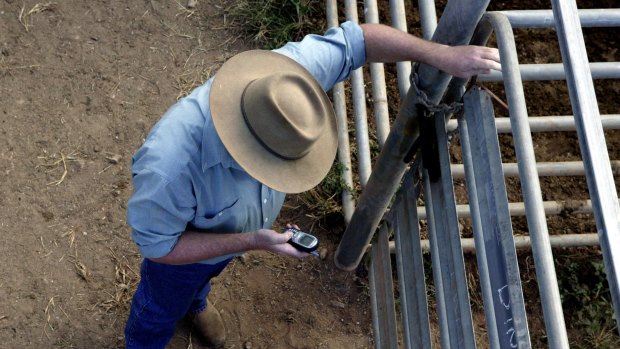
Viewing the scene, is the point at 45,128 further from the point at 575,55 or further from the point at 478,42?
the point at 575,55

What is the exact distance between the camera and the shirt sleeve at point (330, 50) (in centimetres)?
244

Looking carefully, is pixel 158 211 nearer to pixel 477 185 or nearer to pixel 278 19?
pixel 477 185

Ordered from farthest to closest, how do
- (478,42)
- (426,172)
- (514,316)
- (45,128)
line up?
(45,128) → (426,172) → (478,42) → (514,316)

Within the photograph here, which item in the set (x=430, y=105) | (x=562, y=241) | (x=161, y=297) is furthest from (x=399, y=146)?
(x=562, y=241)

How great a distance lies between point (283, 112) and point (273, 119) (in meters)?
0.04

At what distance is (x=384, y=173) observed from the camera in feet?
8.56

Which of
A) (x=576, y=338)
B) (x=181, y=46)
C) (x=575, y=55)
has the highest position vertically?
(x=575, y=55)

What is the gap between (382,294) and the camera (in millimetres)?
3182

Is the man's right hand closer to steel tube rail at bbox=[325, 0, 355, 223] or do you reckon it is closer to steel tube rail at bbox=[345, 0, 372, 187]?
steel tube rail at bbox=[345, 0, 372, 187]

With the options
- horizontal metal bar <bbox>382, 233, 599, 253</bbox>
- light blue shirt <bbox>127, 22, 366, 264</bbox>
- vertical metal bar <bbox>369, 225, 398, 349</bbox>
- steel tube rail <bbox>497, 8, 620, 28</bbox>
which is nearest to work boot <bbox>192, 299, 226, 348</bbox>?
vertical metal bar <bbox>369, 225, 398, 349</bbox>

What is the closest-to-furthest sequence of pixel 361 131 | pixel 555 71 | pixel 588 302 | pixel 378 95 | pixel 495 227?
pixel 495 227 < pixel 555 71 < pixel 378 95 < pixel 361 131 < pixel 588 302

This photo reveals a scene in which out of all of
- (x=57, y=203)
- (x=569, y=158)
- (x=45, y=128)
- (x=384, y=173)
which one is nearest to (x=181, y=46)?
(x=45, y=128)

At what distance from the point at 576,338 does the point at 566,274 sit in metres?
0.33

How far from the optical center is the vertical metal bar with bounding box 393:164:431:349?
8.40 feet
